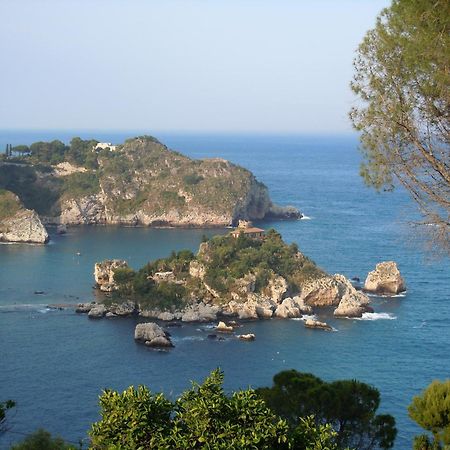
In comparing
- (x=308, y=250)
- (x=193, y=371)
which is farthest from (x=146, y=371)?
(x=308, y=250)

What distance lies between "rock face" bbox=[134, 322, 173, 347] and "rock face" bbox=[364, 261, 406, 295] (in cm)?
1390

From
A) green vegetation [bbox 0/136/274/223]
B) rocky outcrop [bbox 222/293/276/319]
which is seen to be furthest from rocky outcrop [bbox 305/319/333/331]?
green vegetation [bbox 0/136/274/223]

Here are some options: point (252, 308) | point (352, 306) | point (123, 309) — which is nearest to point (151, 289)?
point (123, 309)

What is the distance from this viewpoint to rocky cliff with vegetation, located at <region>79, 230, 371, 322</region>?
39344 mm

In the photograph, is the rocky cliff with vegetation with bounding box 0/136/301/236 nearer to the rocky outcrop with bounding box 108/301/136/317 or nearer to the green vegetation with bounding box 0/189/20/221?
the green vegetation with bounding box 0/189/20/221

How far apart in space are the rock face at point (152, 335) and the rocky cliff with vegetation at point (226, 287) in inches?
156

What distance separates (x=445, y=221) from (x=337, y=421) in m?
6.37

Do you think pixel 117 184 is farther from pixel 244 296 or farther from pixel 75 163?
pixel 244 296

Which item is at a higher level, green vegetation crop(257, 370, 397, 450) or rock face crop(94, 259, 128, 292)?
green vegetation crop(257, 370, 397, 450)

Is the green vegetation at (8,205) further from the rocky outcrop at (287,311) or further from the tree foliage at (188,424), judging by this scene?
the tree foliage at (188,424)

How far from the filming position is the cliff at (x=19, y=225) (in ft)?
200

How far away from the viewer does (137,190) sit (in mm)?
76125

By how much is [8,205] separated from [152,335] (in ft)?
111

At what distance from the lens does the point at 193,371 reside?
30188 millimetres
